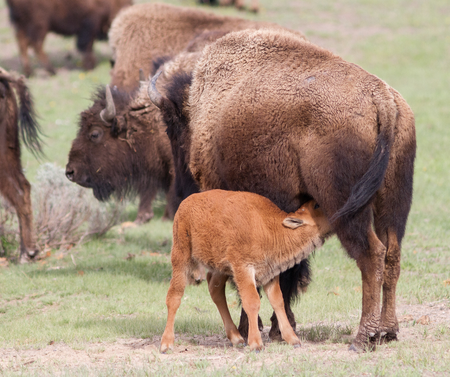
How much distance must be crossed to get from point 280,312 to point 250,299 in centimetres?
42

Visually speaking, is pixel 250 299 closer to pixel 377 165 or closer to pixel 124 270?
pixel 377 165

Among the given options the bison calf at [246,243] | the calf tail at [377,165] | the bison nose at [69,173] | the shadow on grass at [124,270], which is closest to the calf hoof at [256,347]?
the bison calf at [246,243]

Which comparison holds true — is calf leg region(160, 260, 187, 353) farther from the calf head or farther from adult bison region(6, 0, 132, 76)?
adult bison region(6, 0, 132, 76)

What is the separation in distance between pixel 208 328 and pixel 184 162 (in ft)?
5.59

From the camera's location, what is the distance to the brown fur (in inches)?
402

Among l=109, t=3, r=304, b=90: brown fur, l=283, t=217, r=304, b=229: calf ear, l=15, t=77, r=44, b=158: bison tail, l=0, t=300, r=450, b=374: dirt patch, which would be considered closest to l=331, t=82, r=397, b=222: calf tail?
l=283, t=217, r=304, b=229: calf ear

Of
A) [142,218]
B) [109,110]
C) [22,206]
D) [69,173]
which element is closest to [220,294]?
[109,110]

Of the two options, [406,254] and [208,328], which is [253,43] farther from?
[406,254]

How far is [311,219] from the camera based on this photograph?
469 centimetres

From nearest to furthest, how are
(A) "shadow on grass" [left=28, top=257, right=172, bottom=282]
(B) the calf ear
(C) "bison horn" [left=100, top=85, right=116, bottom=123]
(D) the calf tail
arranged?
(D) the calf tail → (B) the calf ear → (C) "bison horn" [left=100, top=85, right=116, bottom=123] → (A) "shadow on grass" [left=28, top=257, right=172, bottom=282]

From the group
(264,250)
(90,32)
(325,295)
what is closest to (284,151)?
(264,250)

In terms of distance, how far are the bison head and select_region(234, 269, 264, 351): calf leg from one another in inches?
155

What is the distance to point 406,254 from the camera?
8.20m

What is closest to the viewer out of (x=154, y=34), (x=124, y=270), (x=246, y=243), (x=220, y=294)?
(x=246, y=243)
